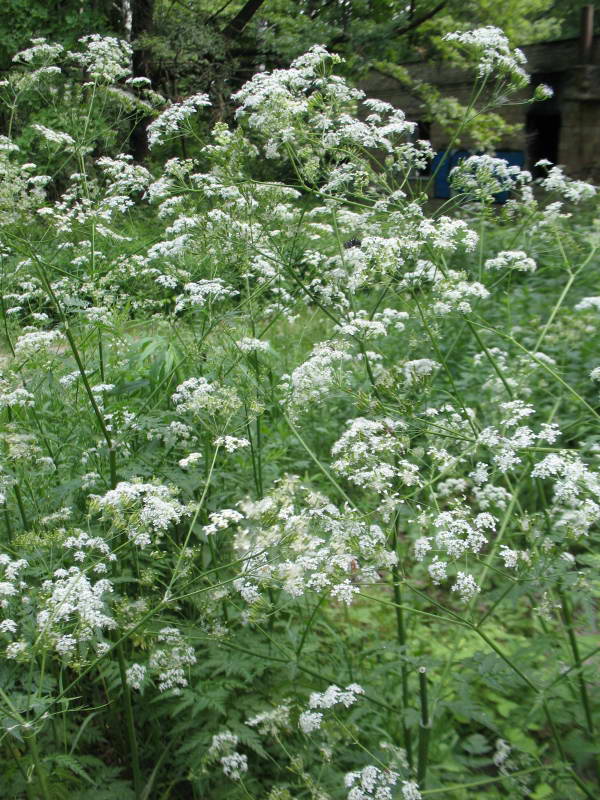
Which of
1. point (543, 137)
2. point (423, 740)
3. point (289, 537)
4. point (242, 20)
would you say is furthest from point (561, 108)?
point (423, 740)

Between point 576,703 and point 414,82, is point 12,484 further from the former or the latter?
point 414,82

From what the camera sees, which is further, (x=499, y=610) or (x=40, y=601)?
(x=499, y=610)

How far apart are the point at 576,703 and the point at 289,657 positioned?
45.7 inches

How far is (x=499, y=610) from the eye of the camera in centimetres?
425

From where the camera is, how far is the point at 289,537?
7.46ft

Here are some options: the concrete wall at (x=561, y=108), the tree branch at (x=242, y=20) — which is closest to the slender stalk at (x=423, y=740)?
the concrete wall at (x=561, y=108)

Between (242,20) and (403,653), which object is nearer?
(403,653)

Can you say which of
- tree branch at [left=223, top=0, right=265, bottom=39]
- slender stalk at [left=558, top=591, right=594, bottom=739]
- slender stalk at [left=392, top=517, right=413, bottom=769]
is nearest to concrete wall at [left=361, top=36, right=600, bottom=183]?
tree branch at [left=223, top=0, right=265, bottom=39]

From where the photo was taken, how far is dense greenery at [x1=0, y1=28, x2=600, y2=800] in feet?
7.75

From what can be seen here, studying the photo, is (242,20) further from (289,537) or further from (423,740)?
(423,740)

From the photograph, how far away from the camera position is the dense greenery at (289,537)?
236 centimetres

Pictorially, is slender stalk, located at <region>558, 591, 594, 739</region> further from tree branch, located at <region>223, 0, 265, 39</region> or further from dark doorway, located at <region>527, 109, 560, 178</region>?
tree branch, located at <region>223, 0, 265, 39</region>

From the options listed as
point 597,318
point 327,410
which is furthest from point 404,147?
point 327,410

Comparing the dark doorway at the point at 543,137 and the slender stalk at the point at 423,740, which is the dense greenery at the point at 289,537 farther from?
the dark doorway at the point at 543,137
